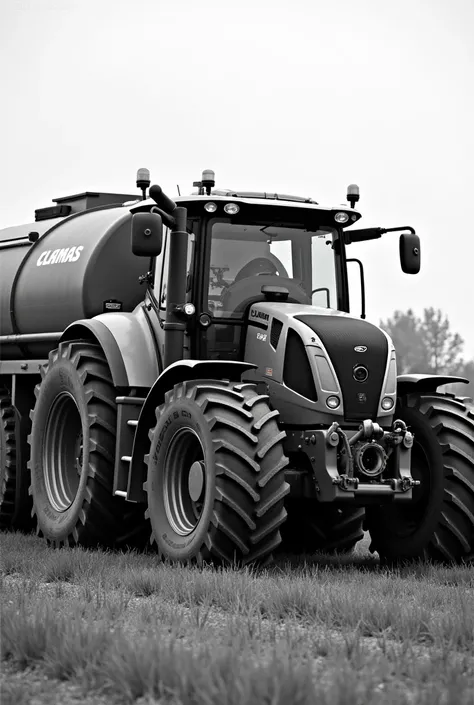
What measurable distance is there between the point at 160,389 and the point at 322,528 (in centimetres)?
223

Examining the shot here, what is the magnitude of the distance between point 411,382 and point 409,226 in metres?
1.61

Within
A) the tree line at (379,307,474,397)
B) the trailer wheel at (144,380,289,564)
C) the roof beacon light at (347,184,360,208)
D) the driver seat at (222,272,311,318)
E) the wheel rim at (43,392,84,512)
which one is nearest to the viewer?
the trailer wheel at (144,380,289,564)

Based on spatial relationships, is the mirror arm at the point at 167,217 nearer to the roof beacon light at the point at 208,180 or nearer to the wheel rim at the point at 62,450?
the roof beacon light at the point at 208,180

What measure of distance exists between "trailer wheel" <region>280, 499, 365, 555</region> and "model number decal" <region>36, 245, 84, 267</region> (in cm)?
345

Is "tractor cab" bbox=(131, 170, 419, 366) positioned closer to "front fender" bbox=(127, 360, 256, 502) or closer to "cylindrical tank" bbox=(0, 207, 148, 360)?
"front fender" bbox=(127, 360, 256, 502)

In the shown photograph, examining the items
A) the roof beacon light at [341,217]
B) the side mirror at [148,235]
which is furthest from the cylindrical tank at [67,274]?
the side mirror at [148,235]

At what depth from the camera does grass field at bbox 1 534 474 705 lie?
505 cm

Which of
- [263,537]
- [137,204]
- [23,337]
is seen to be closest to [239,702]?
[263,537]

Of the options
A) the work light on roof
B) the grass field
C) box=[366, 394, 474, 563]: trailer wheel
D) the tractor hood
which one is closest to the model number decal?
the work light on roof

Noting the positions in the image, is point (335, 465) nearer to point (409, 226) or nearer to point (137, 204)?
point (409, 226)

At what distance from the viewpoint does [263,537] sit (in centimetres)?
905

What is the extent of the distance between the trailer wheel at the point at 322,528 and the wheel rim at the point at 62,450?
2.35 metres

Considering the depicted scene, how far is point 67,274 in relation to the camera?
12.6 metres

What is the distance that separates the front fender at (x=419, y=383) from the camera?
1046 centimetres
